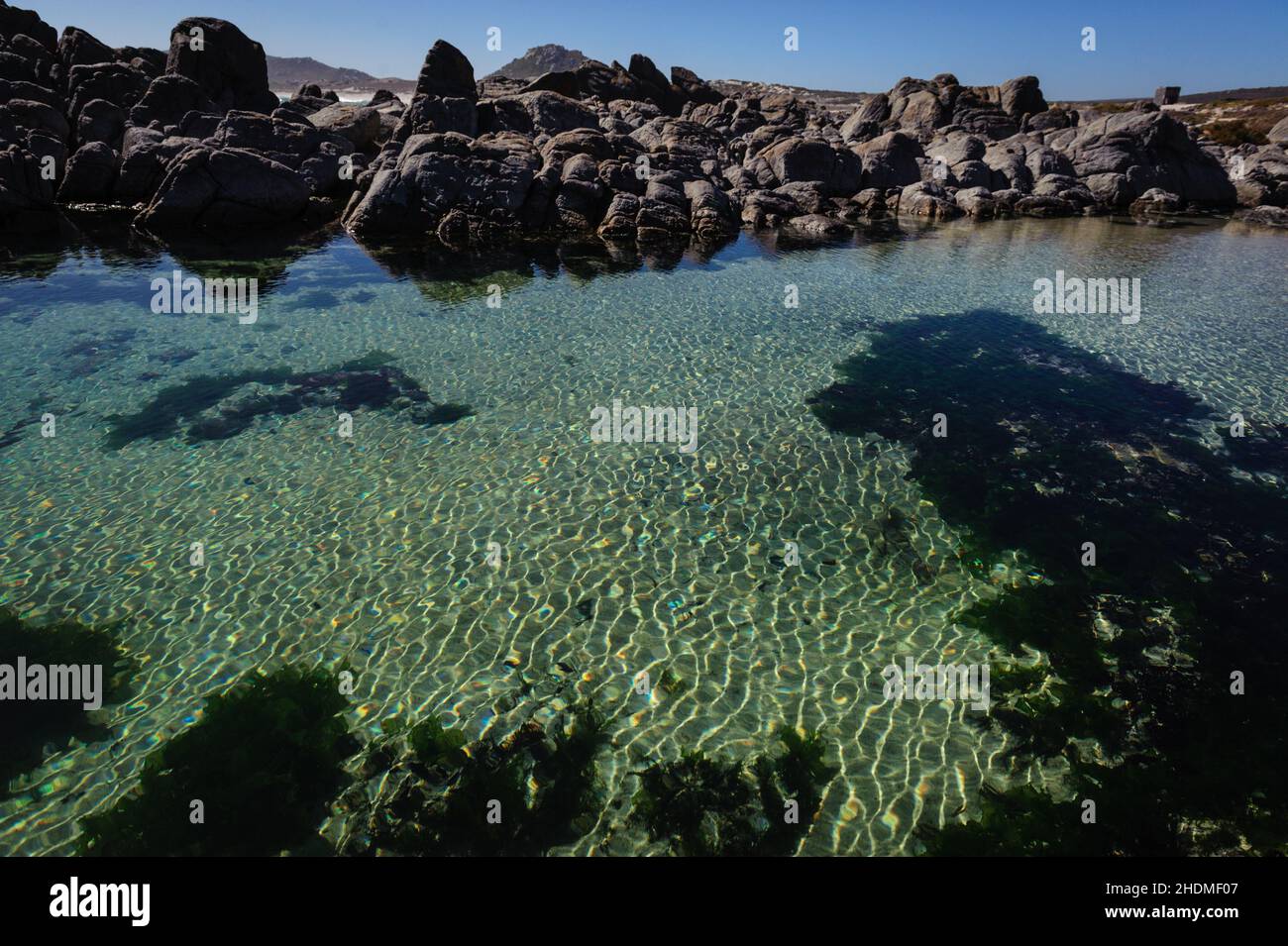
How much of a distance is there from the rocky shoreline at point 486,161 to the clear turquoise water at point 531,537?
1531cm

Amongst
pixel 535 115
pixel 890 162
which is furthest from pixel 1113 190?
pixel 535 115

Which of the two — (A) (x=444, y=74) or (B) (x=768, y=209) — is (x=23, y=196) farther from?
(B) (x=768, y=209)

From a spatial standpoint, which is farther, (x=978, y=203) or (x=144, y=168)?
(x=978, y=203)

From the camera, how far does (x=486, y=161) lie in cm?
3541

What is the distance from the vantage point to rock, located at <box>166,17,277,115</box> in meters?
51.6

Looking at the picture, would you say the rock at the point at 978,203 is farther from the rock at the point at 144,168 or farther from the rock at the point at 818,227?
the rock at the point at 144,168

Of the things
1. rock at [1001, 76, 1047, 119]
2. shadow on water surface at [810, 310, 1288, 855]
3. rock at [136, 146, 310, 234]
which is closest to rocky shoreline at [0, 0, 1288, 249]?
rock at [136, 146, 310, 234]

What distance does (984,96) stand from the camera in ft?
237

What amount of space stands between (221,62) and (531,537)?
65.1 m

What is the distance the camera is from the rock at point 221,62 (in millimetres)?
51625

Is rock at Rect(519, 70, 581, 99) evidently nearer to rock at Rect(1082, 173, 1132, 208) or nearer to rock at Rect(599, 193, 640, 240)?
rock at Rect(599, 193, 640, 240)

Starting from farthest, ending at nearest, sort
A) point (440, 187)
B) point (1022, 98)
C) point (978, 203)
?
point (1022, 98) < point (978, 203) < point (440, 187)

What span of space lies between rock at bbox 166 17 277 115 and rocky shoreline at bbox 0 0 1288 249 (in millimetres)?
161

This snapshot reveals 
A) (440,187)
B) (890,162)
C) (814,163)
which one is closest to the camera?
(440,187)
